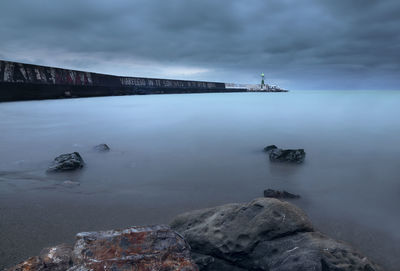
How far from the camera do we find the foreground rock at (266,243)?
6.07ft

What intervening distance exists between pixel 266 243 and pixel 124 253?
3.62 feet

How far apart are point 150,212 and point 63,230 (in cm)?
99

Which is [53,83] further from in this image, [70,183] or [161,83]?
[161,83]

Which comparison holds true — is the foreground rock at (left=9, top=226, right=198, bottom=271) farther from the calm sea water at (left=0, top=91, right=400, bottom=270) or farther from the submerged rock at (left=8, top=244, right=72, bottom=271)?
the calm sea water at (left=0, top=91, right=400, bottom=270)

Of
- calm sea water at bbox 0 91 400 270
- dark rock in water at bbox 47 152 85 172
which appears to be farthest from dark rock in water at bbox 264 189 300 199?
dark rock in water at bbox 47 152 85 172

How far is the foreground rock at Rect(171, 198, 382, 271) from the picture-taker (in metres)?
1.85

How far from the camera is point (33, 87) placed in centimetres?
2086

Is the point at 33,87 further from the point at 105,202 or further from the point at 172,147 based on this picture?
the point at 105,202

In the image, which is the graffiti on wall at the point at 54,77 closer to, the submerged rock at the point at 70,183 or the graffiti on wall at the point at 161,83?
the graffiti on wall at the point at 161,83

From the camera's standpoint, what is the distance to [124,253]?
5.31 ft

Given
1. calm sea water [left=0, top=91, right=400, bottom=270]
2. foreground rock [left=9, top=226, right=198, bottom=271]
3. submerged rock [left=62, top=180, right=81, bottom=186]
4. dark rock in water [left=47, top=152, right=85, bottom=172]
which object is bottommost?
calm sea water [left=0, top=91, right=400, bottom=270]

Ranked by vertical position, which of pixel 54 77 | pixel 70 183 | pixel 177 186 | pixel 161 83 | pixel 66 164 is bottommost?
pixel 177 186

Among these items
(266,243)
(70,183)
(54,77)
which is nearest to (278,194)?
(266,243)

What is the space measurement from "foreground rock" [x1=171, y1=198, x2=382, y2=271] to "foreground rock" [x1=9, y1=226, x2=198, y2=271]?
1.56 feet
